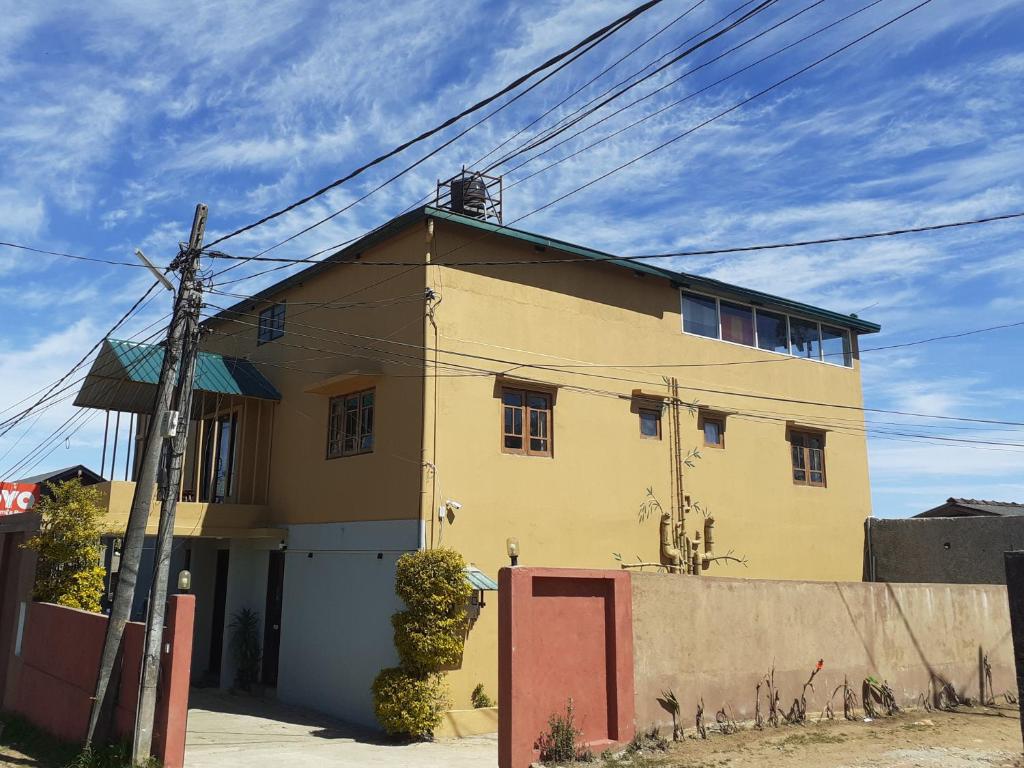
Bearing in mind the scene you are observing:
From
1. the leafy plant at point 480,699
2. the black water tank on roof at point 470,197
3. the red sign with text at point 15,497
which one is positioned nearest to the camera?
the leafy plant at point 480,699

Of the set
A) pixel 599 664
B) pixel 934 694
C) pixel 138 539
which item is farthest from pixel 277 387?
pixel 934 694

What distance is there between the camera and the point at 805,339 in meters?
21.1

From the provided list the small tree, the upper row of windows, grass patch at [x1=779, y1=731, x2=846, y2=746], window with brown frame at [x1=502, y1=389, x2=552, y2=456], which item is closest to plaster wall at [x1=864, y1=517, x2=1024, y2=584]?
the upper row of windows

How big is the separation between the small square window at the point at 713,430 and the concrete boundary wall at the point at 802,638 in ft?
16.8

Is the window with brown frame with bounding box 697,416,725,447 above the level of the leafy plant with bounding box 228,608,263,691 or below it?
above

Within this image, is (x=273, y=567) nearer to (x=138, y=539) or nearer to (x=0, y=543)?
(x=0, y=543)

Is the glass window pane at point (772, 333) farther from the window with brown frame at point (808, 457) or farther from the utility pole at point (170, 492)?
the utility pole at point (170, 492)

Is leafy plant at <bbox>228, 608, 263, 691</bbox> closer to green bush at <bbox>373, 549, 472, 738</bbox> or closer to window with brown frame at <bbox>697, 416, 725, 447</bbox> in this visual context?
green bush at <bbox>373, 549, 472, 738</bbox>

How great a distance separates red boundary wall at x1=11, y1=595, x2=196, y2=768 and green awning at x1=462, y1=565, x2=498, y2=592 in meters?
4.21

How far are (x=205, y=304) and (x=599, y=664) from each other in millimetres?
7008

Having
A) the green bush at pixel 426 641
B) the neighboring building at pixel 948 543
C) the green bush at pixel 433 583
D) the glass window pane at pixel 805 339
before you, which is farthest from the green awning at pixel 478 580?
the neighboring building at pixel 948 543

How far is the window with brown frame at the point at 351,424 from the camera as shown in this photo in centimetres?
1580

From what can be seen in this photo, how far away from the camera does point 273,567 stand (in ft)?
58.0

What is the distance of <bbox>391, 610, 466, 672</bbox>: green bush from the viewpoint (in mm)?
12828
